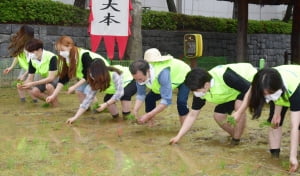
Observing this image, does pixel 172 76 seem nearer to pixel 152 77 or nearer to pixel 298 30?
pixel 152 77

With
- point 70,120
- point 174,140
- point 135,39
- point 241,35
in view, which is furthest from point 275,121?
point 241,35

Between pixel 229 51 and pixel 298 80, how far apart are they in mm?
13067

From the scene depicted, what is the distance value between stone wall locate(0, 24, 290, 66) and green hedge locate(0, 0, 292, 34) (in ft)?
0.58

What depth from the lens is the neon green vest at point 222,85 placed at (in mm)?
4527

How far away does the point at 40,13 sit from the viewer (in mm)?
11219

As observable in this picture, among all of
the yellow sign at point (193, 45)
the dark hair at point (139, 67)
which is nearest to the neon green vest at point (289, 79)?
the dark hair at point (139, 67)

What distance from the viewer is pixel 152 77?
499 cm

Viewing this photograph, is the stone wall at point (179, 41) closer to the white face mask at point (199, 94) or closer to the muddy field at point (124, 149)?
the muddy field at point (124, 149)

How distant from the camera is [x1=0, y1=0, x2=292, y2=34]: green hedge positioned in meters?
10.8

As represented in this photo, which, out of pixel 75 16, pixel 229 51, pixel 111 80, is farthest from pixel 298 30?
pixel 111 80

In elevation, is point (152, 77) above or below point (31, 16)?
below

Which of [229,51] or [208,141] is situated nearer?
[208,141]

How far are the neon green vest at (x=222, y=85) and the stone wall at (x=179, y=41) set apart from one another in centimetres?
→ 722

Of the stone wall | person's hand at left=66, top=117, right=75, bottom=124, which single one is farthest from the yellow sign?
person's hand at left=66, top=117, right=75, bottom=124
